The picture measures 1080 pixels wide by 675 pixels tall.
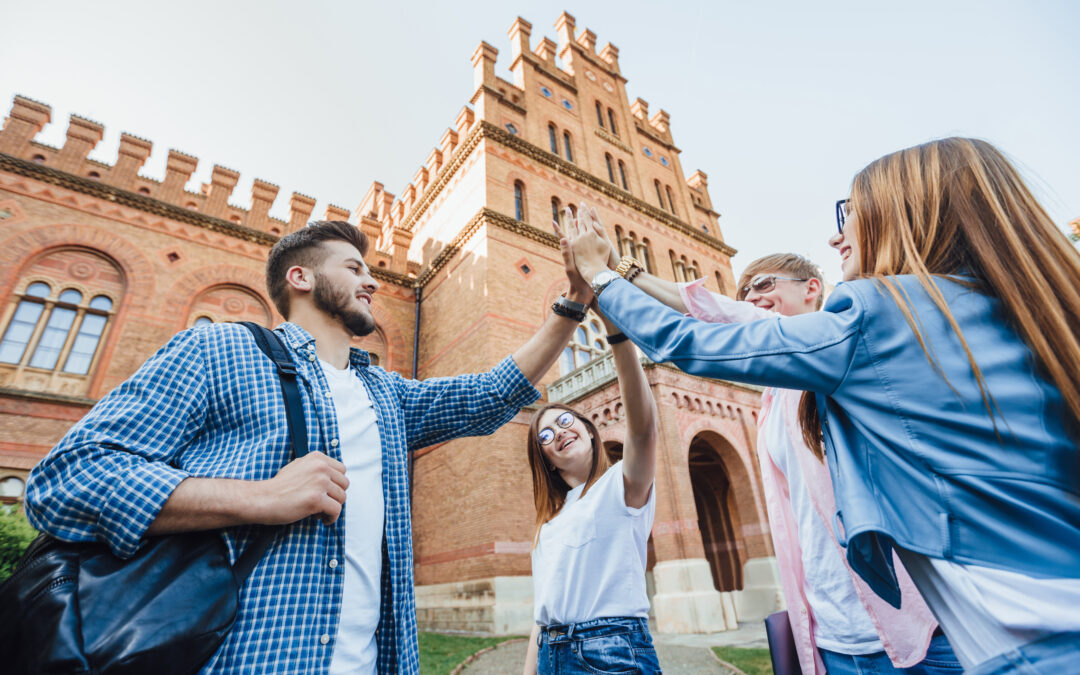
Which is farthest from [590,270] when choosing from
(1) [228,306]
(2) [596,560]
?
(1) [228,306]

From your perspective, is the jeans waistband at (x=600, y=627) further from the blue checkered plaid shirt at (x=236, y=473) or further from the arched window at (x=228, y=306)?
the arched window at (x=228, y=306)

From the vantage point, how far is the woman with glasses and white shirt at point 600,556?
1873mm

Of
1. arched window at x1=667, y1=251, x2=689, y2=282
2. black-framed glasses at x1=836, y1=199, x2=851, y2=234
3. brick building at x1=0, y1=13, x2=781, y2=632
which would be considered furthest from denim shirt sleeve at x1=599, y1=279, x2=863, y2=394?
arched window at x1=667, y1=251, x2=689, y2=282

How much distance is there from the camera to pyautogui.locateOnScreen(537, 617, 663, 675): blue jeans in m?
1.80

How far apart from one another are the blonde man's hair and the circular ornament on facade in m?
13.5

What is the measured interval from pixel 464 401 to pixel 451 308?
11330 millimetres

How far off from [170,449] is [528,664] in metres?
1.80

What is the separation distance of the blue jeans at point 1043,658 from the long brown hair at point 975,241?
39cm

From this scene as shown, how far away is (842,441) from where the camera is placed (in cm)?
112

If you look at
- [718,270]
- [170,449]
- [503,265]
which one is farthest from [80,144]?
[718,270]

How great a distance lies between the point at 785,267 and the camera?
2.41 metres

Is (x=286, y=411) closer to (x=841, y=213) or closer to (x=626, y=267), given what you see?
(x=626, y=267)

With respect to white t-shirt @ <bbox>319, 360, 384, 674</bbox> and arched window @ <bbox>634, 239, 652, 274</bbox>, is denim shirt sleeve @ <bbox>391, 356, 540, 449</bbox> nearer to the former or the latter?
white t-shirt @ <bbox>319, 360, 384, 674</bbox>

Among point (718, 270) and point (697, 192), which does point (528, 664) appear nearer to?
point (718, 270)
